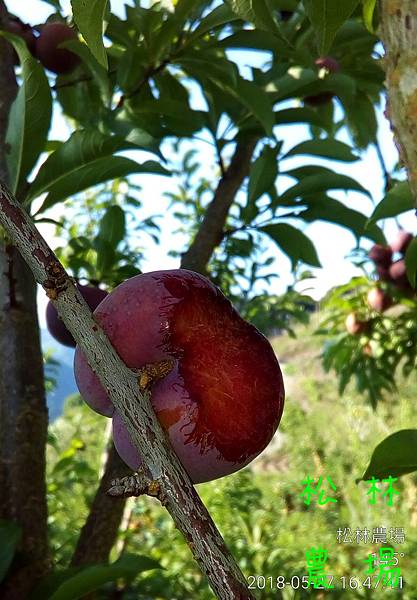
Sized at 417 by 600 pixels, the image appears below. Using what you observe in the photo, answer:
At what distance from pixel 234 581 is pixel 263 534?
9.16 ft

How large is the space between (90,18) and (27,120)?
30 centimetres

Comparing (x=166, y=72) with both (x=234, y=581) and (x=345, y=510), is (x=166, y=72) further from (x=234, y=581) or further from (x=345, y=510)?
(x=345, y=510)

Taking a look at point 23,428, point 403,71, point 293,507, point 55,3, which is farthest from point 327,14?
point 293,507

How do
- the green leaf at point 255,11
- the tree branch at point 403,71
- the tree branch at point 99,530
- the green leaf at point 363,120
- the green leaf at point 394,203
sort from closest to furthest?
1. the tree branch at point 403,71
2. the green leaf at point 255,11
3. the green leaf at point 394,203
4. the tree branch at point 99,530
5. the green leaf at point 363,120

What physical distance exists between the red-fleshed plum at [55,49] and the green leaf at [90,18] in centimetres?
67

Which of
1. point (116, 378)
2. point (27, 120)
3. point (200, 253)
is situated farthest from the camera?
point (200, 253)

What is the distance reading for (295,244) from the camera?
109 cm

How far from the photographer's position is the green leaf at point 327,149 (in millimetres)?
1083

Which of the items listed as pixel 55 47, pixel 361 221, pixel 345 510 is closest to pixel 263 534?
pixel 345 510

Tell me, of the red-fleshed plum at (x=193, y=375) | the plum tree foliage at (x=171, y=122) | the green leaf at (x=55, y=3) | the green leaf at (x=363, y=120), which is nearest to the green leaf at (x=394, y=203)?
the plum tree foliage at (x=171, y=122)

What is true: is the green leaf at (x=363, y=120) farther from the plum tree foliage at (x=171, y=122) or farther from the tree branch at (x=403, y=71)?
the tree branch at (x=403, y=71)

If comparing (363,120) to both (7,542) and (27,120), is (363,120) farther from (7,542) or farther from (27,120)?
(7,542)

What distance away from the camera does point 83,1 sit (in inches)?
18.5

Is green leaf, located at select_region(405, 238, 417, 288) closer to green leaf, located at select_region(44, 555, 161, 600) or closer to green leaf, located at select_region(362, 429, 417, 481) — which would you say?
green leaf, located at select_region(362, 429, 417, 481)
